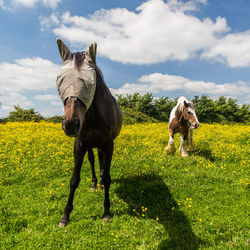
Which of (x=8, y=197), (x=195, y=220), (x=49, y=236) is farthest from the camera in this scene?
(x=8, y=197)

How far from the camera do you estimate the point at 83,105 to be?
2.32 metres

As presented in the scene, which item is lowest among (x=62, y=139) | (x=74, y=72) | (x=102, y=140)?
(x=62, y=139)

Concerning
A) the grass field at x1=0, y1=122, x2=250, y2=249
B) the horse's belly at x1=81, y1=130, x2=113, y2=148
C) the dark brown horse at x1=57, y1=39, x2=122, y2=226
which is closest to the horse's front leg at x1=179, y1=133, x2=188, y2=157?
the grass field at x1=0, y1=122, x2=250, y2=249

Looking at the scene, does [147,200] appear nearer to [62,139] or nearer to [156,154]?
[156,154]

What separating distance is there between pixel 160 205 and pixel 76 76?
11.9 feet

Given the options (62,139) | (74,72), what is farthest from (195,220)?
(62,139)

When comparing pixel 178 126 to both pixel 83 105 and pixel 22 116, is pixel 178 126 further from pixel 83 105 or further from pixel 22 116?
pixel 22 116

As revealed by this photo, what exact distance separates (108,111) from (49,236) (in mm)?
2478

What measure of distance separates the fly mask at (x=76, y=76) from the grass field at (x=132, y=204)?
2.44 meters

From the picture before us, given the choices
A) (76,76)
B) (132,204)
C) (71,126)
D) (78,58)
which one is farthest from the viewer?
(132,204)

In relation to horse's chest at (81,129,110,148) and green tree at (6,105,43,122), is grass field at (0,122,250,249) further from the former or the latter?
green tree at (6,105,43,122)

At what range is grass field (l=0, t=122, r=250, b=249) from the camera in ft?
9.87

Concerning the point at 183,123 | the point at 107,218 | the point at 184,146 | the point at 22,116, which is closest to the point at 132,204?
the point at 107,218

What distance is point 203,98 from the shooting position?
29.3 m
